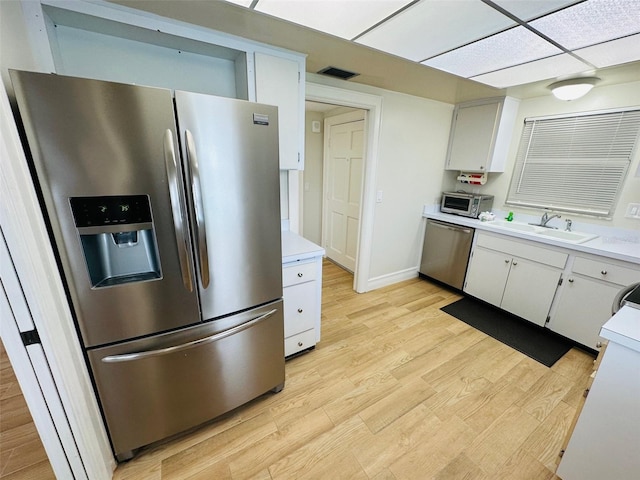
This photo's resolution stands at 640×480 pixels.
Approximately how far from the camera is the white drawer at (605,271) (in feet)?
6.15

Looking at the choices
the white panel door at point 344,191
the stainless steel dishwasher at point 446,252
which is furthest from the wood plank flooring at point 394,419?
the white panel door at point 344,191

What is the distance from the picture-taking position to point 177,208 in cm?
109

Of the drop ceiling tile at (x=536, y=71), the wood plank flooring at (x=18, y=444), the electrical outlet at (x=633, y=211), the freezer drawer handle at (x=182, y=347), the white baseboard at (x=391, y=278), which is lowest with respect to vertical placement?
the wood plank flooring at (x=18, y=444)

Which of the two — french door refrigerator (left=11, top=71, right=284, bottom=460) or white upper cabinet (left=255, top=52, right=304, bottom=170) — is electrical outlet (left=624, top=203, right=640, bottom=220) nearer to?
white upper cabinet (left=255, top=52, right=304, bottom=170)

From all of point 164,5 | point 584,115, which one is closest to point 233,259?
point 164,5

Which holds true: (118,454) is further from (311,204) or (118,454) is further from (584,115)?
(584,115)

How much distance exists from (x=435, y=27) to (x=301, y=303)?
1845 mm

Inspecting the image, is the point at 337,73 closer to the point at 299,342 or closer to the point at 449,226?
the point at 449,226

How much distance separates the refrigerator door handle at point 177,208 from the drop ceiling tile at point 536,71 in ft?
7.85

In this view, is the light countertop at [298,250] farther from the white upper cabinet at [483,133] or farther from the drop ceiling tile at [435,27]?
the white upper cabinet at [483,133]

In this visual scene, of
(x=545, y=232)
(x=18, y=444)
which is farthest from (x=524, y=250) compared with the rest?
(x=18, y=444)

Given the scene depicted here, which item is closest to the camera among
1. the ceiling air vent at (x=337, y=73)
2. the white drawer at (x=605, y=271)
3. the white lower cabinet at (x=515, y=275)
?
the white drawer at (x=605, y=271)

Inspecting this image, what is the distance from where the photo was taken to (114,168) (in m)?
0.98

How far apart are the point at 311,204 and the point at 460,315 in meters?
2.56
